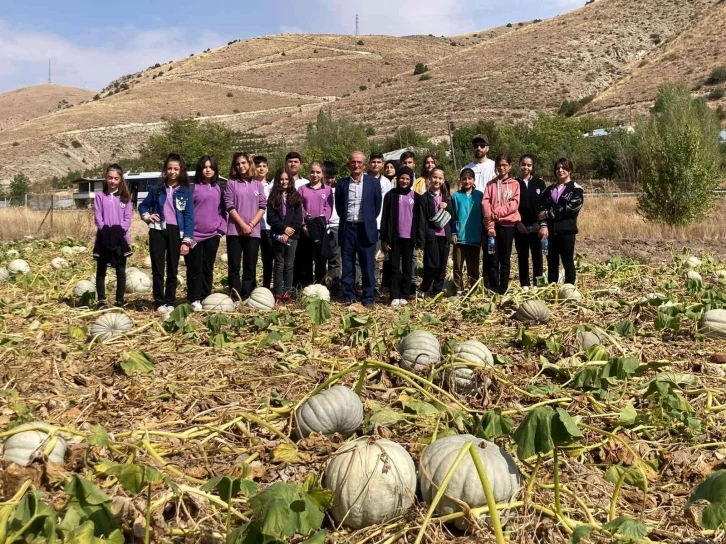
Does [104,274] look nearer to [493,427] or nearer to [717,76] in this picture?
[493,427]

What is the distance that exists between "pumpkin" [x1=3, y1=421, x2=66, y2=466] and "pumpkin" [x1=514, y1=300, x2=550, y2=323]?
402cm

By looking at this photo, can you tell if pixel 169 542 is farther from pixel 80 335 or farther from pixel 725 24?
pixel 725 24

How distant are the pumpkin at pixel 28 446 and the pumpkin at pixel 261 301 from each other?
3.43m

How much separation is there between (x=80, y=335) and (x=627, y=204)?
16.7m

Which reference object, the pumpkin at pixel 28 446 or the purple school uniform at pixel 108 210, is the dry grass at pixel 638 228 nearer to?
the purple school uniform at pixel 108 210

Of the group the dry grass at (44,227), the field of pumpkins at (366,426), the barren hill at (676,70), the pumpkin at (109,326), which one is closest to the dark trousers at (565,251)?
the field of pumpkins at (366,426)

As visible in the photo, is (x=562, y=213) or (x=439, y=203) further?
(x=439, y=203)

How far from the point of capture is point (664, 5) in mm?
68000

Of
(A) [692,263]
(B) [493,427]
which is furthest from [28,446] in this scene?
(A) [692,263]

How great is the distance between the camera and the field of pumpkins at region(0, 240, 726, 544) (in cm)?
240

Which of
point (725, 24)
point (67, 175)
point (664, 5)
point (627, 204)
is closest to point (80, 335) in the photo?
point (627, 204)

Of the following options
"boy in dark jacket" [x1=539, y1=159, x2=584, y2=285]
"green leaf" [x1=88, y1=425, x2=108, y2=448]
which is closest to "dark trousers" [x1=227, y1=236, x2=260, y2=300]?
"boy in dark jacket" [x1=539, y1=159, x2=584, y2=285]

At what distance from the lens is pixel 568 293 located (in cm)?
658

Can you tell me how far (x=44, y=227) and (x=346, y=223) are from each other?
11.4 m
